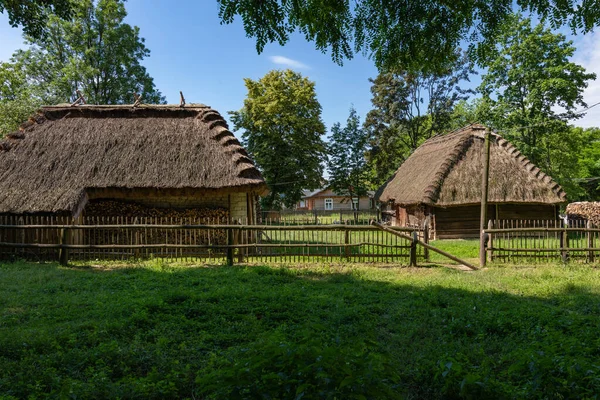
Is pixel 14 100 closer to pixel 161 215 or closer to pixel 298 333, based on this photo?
pixel 161 215

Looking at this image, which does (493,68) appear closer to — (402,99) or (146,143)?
(402,99)

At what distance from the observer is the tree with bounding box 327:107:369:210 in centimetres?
3506

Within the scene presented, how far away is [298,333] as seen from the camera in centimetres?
422

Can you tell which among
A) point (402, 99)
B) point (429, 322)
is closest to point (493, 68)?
point (402, 99)

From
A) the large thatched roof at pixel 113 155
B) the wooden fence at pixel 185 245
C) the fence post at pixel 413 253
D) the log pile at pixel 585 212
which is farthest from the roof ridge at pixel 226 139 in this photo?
the log pile at pixel 585 212

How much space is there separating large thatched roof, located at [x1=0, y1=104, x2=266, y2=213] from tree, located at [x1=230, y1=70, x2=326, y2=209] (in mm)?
12458

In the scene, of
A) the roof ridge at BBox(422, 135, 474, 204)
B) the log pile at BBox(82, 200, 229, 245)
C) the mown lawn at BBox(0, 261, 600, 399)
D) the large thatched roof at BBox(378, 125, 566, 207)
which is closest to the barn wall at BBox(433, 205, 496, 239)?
the large thatched roof at BBox(378, 125, 566, 207)

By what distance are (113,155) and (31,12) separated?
1043 centimetres

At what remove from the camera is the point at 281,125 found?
97.1 ft

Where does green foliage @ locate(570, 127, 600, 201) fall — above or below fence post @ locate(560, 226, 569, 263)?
above

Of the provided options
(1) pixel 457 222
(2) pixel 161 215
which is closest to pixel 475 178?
(1) pixel 457 222

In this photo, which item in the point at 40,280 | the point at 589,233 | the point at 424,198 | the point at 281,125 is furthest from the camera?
the point at 281,125

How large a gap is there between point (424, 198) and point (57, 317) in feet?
52.8

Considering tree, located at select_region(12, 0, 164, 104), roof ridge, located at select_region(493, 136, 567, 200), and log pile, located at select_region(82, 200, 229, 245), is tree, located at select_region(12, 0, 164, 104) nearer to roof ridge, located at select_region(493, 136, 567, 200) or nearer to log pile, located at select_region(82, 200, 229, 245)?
log pile, located at select_region(82, 200, 229, 245)
